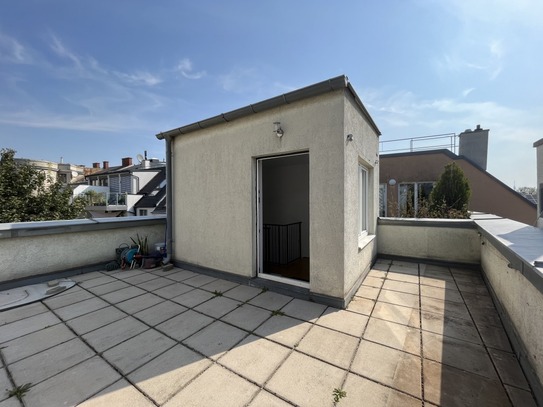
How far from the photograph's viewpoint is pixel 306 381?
1999 millimetres

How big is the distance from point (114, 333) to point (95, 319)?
0.61 m

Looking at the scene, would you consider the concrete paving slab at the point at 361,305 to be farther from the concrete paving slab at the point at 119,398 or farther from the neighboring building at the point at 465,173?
the neighboring building at the point at 465,173

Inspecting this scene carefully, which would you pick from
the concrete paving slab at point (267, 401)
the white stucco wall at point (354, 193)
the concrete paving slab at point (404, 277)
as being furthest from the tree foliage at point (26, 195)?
the concrete paving slab at point (404, 277)

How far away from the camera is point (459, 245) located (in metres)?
5.13

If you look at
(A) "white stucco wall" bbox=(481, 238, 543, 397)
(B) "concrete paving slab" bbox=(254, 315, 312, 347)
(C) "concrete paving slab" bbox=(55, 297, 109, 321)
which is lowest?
(C) "concrete paving slab" bbox=(55, 297, 109, 321)

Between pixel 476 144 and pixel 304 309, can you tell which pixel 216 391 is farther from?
pixel 476 144

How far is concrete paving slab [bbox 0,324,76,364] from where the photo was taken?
2.40 meters

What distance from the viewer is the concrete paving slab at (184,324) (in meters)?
2.75

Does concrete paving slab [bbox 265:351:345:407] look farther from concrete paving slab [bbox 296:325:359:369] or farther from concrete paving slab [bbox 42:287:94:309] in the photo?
concrete paving slab [bbox 42:287:94:309]

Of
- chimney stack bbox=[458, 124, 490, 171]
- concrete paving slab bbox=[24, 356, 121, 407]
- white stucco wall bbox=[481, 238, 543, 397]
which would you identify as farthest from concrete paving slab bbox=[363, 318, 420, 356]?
chimney stack bbox=[458, 124, 490, 171]

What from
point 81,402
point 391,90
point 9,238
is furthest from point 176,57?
point 81,402

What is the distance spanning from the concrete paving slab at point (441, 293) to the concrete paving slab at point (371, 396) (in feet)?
8.08

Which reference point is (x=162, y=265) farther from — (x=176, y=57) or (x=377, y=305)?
(x=176, y=57)

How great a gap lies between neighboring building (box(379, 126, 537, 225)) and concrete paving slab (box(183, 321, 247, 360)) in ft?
34.1
